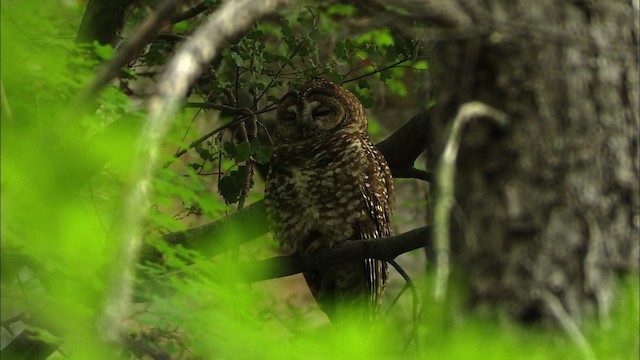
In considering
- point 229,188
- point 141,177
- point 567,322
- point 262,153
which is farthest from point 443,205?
point 229,188

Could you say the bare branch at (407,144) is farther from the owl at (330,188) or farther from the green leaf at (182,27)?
the green leaf at (182,27)

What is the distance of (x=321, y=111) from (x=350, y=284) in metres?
0.97

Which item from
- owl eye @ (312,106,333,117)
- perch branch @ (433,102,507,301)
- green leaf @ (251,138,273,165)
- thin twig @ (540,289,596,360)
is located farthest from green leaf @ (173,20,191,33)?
thin twig @ (540,289,596,360)

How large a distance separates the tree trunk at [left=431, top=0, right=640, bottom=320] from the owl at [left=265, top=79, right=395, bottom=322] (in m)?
2.20

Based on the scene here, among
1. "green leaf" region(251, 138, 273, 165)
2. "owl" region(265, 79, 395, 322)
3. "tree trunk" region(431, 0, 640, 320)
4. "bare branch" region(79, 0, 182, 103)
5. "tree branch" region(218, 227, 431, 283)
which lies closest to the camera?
"bare branch" region(79, 0, 182, 103)

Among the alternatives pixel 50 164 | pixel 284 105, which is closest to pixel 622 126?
pixel 50 164

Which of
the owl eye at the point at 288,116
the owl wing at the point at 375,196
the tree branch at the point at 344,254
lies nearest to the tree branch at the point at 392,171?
the owl wing at the point at 375,196

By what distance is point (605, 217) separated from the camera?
8.11 feet

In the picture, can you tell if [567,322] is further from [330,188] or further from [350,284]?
[350,284]

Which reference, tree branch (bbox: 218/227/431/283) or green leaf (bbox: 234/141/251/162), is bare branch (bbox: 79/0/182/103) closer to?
tree branch (bbox: 218/227/431/283)

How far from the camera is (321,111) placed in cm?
527

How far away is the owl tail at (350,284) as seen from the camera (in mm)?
5051

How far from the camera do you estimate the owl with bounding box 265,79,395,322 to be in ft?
16.0

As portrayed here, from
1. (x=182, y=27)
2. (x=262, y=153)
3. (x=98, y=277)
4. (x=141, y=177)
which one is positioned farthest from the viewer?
(x=182, y=27)
